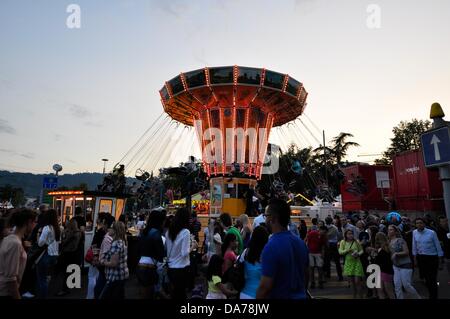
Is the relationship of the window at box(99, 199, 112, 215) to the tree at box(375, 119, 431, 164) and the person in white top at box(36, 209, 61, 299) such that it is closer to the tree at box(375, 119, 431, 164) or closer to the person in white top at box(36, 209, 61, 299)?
the person in white top at box(36, 209, 61, 299)

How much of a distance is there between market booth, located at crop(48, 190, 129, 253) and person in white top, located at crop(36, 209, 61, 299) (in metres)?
4.46

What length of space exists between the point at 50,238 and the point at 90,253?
45.0 inches

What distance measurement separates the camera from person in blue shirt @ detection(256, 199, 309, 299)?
2.65m

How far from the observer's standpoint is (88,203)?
463 inches

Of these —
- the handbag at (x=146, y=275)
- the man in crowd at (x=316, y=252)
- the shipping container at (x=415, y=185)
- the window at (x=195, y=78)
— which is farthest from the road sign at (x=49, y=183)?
the shipping container at (x=415, y=185)

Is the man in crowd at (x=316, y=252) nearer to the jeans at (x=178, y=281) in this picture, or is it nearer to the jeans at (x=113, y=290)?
the jeans at (x=178, y=281)

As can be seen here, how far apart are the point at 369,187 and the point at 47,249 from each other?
23252 mm

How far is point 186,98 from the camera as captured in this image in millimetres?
25656

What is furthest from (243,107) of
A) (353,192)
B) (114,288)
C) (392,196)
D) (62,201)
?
(114,288)

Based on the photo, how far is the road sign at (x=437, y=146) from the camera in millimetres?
3275

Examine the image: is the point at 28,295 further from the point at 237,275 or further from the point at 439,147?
the point at 439,147
